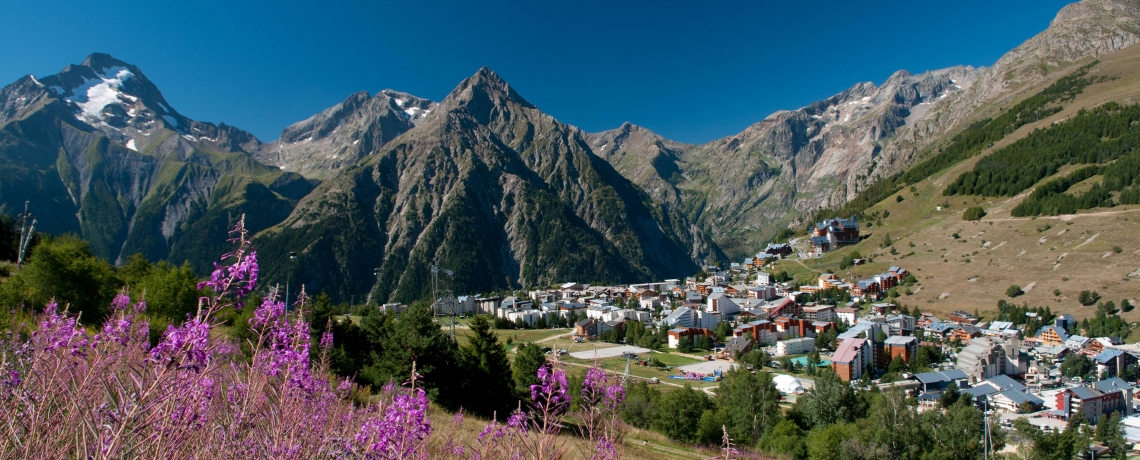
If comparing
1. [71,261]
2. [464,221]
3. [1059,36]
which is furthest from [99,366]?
[1059,36]

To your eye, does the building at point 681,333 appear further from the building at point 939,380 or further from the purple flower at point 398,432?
the purple flower at point 398,432

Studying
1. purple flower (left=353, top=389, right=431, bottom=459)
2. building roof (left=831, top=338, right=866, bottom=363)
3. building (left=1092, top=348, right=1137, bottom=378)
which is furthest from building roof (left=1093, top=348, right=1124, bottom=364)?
purple flower (left=353, top=389, right=431, bottom=459)

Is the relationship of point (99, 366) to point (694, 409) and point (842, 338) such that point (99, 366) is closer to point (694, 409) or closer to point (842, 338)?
point (694, 409)

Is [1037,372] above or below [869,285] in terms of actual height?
below

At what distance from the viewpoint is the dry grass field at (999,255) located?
67000mm

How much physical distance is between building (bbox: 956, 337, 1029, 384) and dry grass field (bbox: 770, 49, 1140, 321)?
1407 centimetres

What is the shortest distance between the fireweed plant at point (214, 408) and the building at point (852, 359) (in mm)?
58461

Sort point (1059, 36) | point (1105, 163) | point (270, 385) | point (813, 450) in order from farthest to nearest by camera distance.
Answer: point (1059, 36), point (1105, 163), point (813, 450), point (270, 385)

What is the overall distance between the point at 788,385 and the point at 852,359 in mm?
12501

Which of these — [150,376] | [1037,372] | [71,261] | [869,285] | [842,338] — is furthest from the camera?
[869,285]

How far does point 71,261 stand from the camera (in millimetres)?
24234

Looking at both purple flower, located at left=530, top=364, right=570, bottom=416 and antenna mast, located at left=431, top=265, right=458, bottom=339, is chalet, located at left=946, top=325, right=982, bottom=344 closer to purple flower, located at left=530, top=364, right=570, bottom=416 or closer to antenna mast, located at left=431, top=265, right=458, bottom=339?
antenna mast, located at left=431, top=265, right=458, bottom=339

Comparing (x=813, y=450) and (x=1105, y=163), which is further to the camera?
(x=1105, y=163)

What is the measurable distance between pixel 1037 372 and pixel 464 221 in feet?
559
